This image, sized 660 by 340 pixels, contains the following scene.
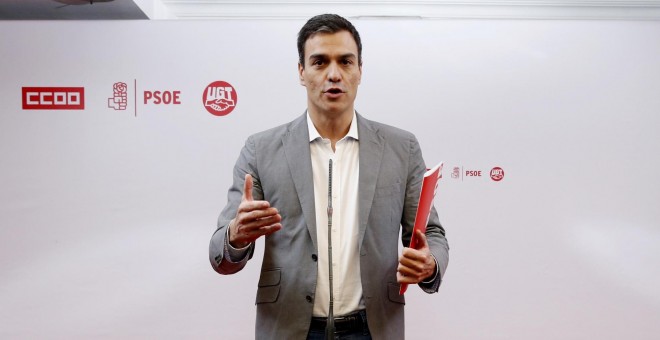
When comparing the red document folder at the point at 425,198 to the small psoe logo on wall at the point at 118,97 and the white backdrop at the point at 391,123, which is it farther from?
the small psoe logo on wall at the point at 118,97

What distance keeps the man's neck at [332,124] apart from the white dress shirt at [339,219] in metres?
0.02

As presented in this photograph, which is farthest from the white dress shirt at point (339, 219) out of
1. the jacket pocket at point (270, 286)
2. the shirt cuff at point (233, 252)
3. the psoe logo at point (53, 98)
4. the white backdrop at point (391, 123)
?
→ the psoe logo at point (53, 98)

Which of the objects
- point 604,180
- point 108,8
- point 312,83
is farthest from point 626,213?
point 108,8

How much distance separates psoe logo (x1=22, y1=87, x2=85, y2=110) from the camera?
2.55 m

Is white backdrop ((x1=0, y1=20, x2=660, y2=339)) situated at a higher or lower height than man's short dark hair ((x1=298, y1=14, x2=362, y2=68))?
lower

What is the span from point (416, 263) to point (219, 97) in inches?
62.1

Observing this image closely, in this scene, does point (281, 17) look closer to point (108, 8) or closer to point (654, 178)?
point (108, 8)

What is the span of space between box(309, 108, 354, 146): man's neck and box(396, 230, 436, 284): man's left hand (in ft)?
1.39

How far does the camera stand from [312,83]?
4.99ft

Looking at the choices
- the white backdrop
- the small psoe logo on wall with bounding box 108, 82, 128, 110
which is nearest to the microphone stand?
the white backdrop

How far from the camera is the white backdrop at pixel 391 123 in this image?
99.7 inches

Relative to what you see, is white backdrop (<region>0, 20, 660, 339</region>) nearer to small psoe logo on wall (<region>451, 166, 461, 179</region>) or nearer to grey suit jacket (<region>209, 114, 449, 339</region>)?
small psoe logo on wall (<region>451, 166, 461, 179</region>)

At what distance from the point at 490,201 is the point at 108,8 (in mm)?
2106

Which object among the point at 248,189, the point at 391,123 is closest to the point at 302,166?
the point at 248,189
